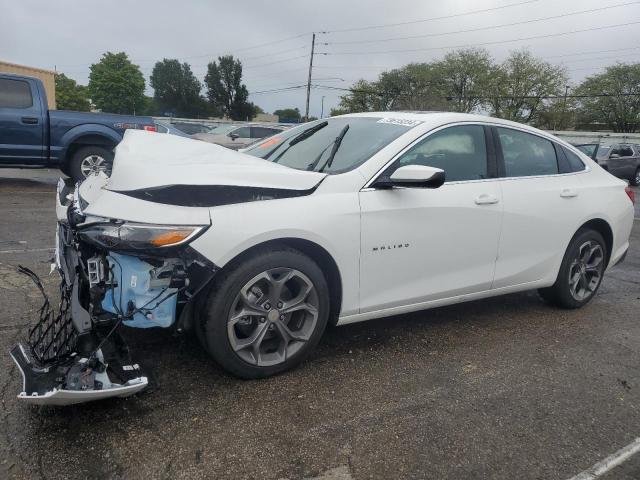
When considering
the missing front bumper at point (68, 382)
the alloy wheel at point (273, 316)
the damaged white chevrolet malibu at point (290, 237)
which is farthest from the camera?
the alloy wheel at point (273, 316)

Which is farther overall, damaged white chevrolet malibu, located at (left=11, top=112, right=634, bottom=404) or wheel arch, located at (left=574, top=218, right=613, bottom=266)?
wheel arch, located at (left=574, top=218, right=613, bottom=266)

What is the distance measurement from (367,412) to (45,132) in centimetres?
873

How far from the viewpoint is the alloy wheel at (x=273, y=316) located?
272cm

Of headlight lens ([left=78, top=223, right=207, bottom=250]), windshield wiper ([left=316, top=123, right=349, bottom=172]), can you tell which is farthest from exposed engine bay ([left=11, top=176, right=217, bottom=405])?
windshield wiper ([left=316, top=123, right=349, bottom=172])

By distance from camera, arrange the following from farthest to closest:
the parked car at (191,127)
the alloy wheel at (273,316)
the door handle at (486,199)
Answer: the parked car at (191,127), the door handle at (486,199), the alloy wheel at (273,316)

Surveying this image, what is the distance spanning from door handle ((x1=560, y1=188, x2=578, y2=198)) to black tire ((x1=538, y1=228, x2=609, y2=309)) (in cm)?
35

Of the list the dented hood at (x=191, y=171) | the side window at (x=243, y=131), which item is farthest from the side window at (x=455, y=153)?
the side window at (x=243, y=131)

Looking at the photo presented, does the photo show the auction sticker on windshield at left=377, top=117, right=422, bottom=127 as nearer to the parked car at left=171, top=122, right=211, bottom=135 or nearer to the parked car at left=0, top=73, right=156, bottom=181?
the parked car at left=0, top=73, right=156, bottom=181

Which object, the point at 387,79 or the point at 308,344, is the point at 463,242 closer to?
the point at 308,344

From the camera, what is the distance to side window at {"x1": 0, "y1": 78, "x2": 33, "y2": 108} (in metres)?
8.98

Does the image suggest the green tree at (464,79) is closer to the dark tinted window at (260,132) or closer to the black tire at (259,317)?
Result: the dark tinted window at (260,132)

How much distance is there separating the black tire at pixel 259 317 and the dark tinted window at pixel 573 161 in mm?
2661

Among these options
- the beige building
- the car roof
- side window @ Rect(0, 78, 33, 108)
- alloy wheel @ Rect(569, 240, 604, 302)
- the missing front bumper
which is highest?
the beige building

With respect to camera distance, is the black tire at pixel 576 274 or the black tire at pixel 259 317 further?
the black tire at pixel 576 274
